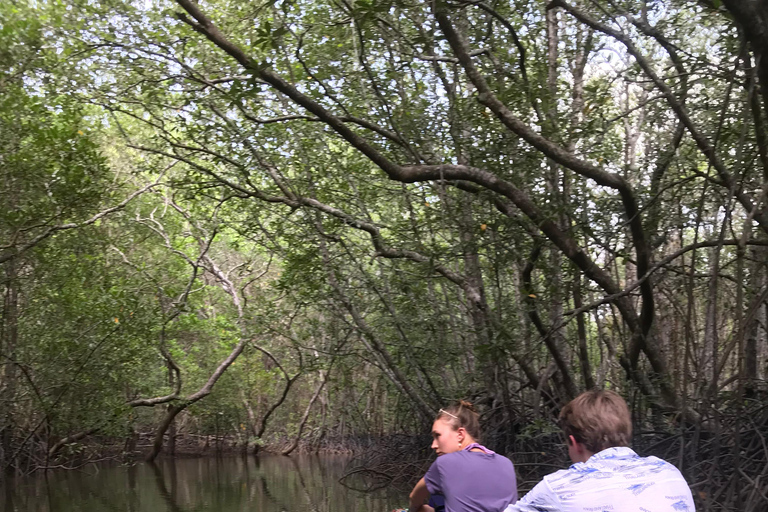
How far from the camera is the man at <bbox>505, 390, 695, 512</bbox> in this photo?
156 centimetres

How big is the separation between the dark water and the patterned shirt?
229 inches

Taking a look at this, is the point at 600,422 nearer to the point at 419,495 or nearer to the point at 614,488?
the point at 614,488

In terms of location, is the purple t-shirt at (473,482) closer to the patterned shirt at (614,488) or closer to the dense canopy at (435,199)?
the patterned shirt at (614,488)

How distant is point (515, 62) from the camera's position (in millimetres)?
6727

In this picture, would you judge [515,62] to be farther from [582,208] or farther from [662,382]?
[662,382]

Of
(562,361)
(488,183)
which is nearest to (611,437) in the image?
(488,183)

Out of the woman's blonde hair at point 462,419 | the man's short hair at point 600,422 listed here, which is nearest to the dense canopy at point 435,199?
the woman's blonde hair at point 462,419

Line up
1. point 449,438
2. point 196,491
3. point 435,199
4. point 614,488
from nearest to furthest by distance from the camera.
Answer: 1. point 614,488
2. point 449,438
3. point 435,199
4. point 196,491

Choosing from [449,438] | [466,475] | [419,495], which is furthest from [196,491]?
[466,475]

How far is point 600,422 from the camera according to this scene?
1.69 meters

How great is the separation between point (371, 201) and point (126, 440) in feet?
31.9

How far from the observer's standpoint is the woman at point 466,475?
109 inches

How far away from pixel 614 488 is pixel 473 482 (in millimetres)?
1281

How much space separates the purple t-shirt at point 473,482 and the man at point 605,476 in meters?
1.08
